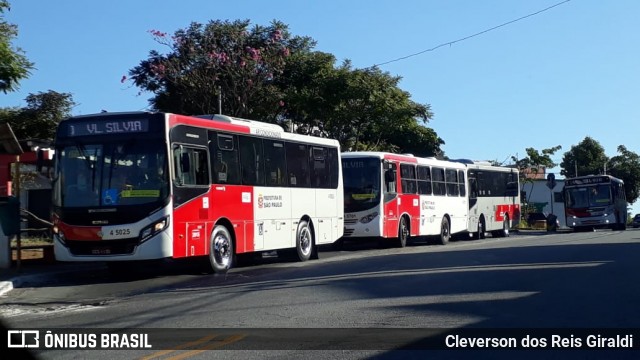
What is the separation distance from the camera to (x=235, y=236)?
1712cm

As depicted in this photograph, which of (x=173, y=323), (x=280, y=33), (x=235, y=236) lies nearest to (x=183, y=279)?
(x=235, y=236)

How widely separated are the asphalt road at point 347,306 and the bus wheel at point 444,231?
37.1 feet

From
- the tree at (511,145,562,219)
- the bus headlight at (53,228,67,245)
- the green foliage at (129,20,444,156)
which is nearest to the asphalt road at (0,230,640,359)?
the bus headlight at (53,228,67,245)

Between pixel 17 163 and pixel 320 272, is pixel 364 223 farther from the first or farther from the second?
pixel 17 163

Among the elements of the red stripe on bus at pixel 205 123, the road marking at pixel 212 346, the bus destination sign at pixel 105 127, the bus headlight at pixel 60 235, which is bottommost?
the road marking at pixel 212 346

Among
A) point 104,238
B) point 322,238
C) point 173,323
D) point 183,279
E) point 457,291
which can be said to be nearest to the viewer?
point 173,323

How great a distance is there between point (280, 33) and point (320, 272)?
2042cm

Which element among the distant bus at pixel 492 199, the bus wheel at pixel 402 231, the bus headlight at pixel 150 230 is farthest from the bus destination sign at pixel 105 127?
the distant bus at pixel 492 199

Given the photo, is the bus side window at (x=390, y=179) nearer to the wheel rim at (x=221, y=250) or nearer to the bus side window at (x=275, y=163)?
the bus side window at (x=275, y=163)

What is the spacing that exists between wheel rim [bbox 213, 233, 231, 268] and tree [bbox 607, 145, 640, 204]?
69.6 metres

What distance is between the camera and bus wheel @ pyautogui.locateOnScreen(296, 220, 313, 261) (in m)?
19.7

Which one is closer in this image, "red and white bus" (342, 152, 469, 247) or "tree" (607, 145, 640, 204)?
"red and white bus" (342, 152, 469, 247)

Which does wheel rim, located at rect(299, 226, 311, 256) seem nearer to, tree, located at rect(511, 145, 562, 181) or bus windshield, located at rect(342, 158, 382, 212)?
bus windshield, located at rect(342, 158, 382, 212)

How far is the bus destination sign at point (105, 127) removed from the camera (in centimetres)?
1506
